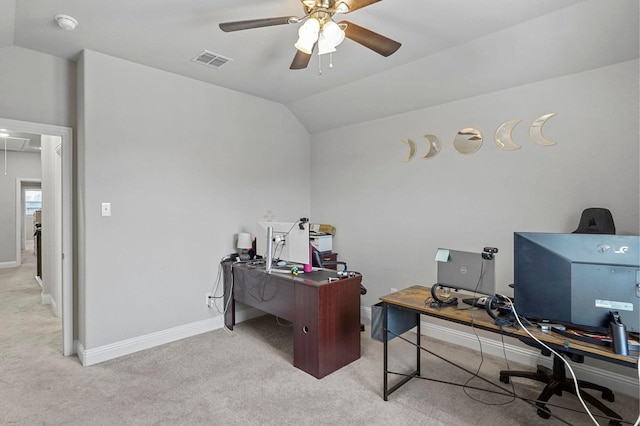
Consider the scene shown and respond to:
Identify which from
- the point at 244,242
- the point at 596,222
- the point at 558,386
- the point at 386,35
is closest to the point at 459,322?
the point at 558,386

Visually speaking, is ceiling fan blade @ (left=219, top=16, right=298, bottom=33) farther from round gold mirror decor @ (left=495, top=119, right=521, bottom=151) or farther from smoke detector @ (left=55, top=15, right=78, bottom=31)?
round gold mirror decor @ (left=495, top=119, right=521, bottom=151)

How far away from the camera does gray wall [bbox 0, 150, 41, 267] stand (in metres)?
7.14

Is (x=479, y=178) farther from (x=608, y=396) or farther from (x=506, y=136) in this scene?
(x=608, y=396)

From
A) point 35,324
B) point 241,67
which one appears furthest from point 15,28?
point 35,324

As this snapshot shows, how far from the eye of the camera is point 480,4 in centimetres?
210

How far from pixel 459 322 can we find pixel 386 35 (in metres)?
2.12

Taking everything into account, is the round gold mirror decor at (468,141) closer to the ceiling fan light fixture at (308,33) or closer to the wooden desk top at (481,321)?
the wooden desk top at (481,321)

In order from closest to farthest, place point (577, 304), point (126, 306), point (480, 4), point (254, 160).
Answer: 1. point (577, 304)
2. point (480, 4)
3. point (126, 306)
4. point (254, 160)

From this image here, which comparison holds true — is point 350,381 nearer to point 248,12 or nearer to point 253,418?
point 253,418

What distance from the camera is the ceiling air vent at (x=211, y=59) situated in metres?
2.89

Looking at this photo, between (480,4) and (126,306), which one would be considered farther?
(126,306)

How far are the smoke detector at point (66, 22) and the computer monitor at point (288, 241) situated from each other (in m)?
2.10

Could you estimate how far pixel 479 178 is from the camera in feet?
10.1

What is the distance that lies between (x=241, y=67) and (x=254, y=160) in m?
1.16
